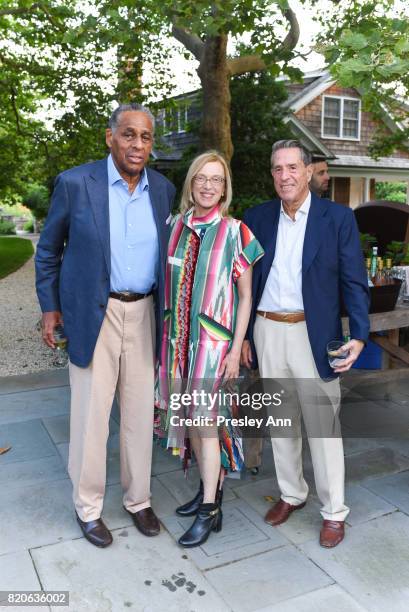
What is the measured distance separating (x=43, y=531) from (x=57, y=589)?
561 mm

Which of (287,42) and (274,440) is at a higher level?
(287,42)

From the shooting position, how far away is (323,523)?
→ 317cm

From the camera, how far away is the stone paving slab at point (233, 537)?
9.71 feet

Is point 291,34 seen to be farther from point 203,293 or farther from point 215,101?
point 203,293

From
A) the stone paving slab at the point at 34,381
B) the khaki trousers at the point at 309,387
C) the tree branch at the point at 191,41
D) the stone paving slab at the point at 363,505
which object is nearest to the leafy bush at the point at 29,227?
the tree branch at the point at 191,41

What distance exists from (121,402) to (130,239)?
3.08 ft

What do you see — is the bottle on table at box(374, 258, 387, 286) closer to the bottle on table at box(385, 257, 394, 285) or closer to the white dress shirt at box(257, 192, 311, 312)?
the bottle on table at box(385, 257, 394, 285)

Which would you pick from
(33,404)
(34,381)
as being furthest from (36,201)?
(33,404)

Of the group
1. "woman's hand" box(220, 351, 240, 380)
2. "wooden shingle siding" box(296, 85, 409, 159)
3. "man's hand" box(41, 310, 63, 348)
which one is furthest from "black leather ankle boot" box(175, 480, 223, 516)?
"wooden shingle siding" box(296, 85, 409, 159)

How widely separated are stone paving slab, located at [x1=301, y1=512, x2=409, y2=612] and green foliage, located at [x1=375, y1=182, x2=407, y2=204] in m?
38.2

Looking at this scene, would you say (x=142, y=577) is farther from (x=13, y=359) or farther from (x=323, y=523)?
(x=13, y=359)

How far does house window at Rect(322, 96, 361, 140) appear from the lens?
2322cm

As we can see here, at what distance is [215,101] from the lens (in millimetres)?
7715

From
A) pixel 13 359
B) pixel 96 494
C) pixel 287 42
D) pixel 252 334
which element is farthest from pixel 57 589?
pixel 287 42
